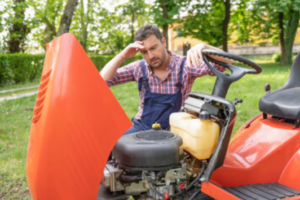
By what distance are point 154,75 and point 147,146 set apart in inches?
37.0

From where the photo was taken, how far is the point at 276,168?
210 centimetres

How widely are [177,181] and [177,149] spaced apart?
22 centimetres

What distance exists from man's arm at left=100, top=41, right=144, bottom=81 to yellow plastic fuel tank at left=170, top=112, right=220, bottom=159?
2.31ft

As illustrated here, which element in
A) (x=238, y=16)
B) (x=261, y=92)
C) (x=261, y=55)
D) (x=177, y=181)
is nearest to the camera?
(x=177, y=181)

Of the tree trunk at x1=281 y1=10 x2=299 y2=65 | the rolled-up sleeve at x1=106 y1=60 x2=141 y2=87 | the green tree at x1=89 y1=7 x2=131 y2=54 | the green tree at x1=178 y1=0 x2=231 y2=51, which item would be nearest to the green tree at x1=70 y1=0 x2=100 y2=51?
the green tree at x1=89 y1=7 x2=131 y2=54

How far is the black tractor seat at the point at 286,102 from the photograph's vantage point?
2.07m

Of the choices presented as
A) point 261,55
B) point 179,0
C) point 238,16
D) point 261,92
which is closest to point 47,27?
point 179,0

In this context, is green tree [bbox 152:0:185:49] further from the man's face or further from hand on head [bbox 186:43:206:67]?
hand on head [bbox 186:43:206:67]

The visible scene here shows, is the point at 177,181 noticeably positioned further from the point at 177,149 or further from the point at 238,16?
the point at 238,16

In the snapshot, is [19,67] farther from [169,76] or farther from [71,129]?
[71,129]

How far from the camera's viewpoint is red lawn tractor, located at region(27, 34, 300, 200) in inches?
59.2

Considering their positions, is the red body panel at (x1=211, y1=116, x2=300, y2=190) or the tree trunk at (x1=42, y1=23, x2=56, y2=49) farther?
the tree trunk at (x1=42, y1=23, x2=56, y2=49)

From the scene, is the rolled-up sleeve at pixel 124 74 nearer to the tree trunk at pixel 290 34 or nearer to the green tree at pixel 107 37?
the tree trunk at pixel 290 34

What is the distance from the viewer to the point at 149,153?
1.64m
